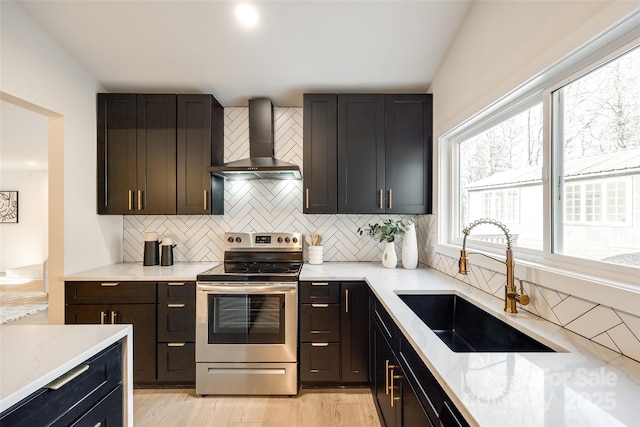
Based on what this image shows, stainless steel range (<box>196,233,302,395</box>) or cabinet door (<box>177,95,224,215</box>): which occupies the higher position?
cabinet door (<box>177,95,224,215</box>)

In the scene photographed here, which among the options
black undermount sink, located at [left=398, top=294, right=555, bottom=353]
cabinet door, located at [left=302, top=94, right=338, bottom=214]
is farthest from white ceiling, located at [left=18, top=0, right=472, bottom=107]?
black undermount sink, located at [left=398, top=294, right=555, bottom=353]

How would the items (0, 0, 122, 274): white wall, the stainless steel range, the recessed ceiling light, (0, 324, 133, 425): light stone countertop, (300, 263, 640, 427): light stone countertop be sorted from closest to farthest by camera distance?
1. (300, 263, 640, 427): light stone countertop
2. (0, 324, 133, 425): light stone countertop
3. (0, 0, 122, 274): white wall
4. the recessed ceiling light
5. the stainless steel range

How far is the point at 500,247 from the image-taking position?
181cm

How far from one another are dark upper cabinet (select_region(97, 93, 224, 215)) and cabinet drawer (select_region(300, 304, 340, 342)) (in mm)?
1301

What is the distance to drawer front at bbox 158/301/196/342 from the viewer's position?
2.33 meters

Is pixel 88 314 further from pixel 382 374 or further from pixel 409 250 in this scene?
pixel 409 250

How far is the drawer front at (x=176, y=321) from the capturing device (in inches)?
91.9

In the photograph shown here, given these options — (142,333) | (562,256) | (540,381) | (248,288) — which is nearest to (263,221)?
(248,288)

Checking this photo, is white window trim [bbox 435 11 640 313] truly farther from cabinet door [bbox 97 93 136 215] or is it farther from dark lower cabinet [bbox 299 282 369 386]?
cabinet door [bbox 97 93 136 215]

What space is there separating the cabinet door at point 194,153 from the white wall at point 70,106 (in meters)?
0.75

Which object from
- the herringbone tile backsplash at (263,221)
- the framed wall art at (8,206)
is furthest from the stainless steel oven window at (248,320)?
the framed wall art at (8,206)

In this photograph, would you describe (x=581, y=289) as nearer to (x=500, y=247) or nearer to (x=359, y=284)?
(x=500, y=247)

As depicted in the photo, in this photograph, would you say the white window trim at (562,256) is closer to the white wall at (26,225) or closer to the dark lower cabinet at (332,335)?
the dark lower cabinet at (332,335)

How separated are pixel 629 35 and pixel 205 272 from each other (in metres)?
2.70
